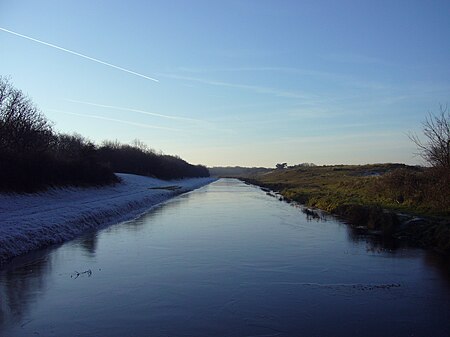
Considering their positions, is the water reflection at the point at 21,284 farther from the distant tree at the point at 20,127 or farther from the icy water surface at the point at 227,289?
the distant tree at the point at 20,127

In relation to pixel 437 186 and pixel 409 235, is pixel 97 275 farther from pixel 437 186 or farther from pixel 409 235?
pixel 437 186

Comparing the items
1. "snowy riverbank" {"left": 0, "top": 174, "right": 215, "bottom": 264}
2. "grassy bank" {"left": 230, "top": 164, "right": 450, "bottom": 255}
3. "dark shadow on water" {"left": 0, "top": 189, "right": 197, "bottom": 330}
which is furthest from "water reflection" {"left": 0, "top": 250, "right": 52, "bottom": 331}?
"grassy bank" {"left": 230, "top": 164, "right": 450, "bottom": 255}

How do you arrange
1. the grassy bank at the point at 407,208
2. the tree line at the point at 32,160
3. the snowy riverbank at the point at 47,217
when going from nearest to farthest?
1. the snowy riverbank at the point at 47,217
2. the grassy bank at the point at 407,208
3. the tree line at the point at 32,160

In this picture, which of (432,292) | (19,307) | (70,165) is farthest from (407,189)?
(70,165)

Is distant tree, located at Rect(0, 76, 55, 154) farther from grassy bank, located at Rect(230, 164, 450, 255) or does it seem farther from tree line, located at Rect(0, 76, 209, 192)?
grassy bank, located at Rect(230, 164, 450, 255)

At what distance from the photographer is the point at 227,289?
12.0 metres

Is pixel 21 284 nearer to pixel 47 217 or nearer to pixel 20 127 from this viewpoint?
pixel 47 217

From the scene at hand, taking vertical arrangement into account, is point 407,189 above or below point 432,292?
above

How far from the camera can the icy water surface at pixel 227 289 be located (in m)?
9.12

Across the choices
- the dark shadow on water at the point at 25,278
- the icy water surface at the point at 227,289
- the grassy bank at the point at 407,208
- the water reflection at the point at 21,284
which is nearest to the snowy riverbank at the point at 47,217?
the dark shadow on water at the point at 25,278

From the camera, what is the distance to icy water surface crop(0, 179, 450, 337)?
9117mm

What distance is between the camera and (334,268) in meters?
14.7

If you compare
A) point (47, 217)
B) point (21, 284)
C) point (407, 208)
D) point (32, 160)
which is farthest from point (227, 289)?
point (32, 160)

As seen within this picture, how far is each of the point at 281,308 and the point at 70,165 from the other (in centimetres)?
4132
